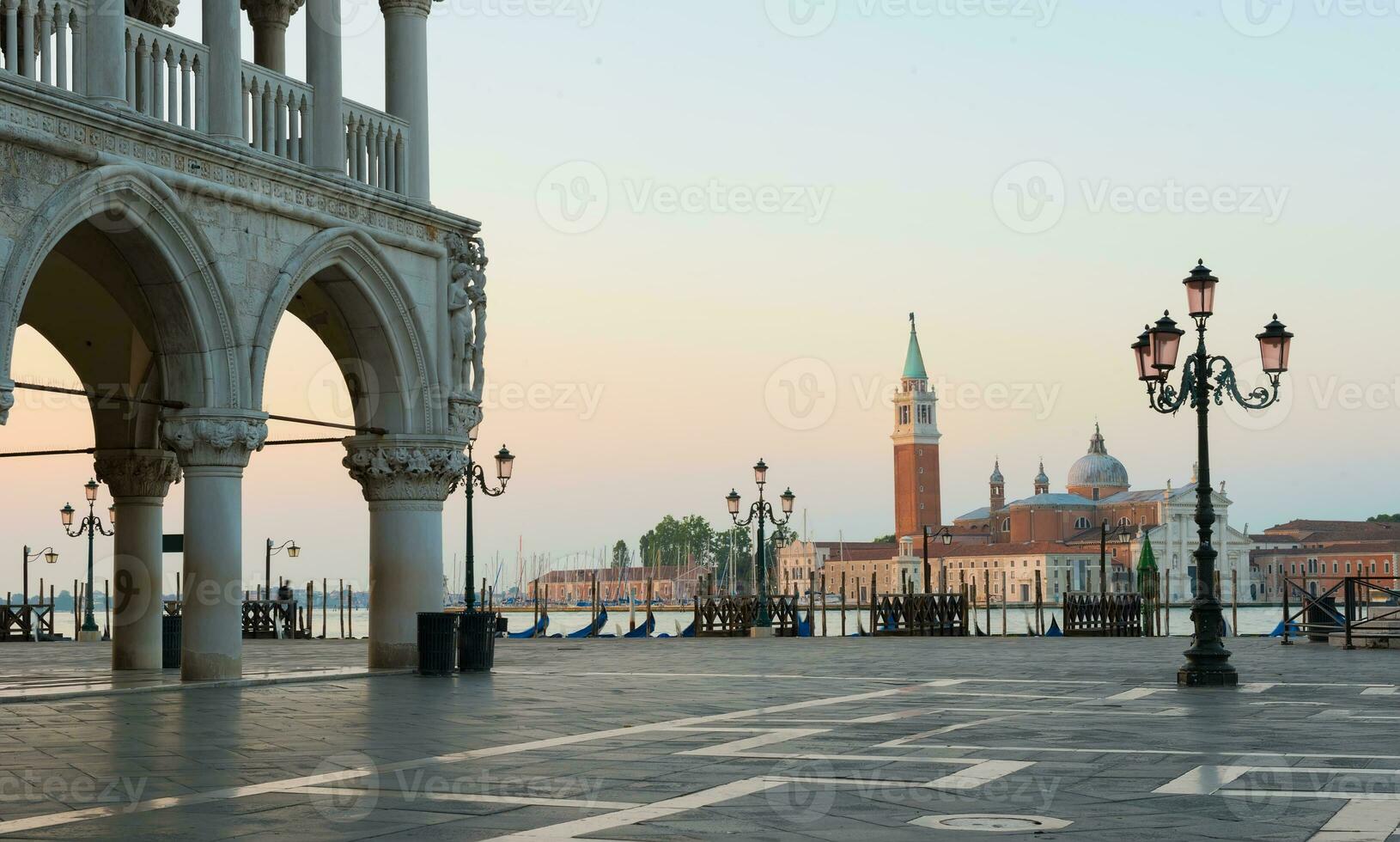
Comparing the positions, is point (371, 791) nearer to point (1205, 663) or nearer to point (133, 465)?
point (1205, 663)

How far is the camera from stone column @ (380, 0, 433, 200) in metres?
19.5

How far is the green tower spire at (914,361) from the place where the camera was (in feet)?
597

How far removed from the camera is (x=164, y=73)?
1606 centimetres

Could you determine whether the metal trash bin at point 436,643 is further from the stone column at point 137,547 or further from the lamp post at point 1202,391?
the lamp post at point 1202,391

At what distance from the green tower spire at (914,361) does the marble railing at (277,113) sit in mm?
164118

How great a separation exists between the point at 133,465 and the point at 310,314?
2.81 meters

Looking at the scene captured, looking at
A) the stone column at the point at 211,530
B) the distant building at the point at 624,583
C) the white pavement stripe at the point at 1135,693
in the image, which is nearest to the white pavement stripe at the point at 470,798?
the white pavement stripe at the point at 1135,693

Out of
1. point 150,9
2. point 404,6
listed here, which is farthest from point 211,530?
point 150,9

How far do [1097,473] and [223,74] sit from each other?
177 meters

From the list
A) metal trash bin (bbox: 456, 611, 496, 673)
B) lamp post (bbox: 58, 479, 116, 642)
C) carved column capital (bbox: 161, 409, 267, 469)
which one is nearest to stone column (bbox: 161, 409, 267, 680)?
carved column capital (bbox: 161, 409, 267, 469)

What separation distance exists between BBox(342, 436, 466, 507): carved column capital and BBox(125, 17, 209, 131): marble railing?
4.17 m

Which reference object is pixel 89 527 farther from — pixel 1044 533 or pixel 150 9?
pixel 1044 533

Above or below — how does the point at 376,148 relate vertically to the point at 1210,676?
above

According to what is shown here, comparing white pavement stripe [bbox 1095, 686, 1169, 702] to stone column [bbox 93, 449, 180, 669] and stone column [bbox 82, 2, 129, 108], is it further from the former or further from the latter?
stone column [bbox 93, 449, 180, 669]
